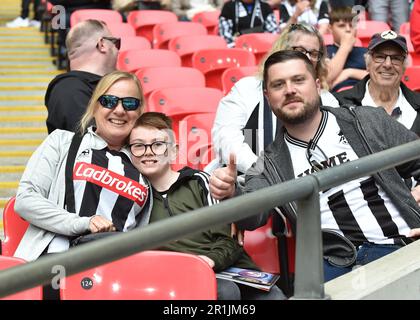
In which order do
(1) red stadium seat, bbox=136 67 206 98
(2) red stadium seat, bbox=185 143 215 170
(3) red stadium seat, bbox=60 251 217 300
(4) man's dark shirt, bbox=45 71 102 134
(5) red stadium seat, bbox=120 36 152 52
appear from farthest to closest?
(5) red stadium seat, bbox=120 36 152 52, (1) red stadium seat, bbox=136 67 206 98, (2) red stadium seat, bbox=185 143 215 170, (4) man's dark shirt, bbox=45 71 102 134, (3) red stadium seat, bbox=60 251 217 300

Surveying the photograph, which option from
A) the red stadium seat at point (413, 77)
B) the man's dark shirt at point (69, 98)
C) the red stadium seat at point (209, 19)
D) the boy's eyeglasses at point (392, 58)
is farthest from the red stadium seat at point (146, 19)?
the boy's eyeglasses at point (392, 58)

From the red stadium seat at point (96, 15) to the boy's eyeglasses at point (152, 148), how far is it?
4808 millimetres

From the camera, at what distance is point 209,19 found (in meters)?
10.9

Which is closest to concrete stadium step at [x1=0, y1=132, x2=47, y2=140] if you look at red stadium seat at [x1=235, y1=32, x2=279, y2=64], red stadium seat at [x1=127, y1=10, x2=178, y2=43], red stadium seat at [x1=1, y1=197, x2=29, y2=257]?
red stadium seat at [x1=235, y1=32, x2=279, y2=64]

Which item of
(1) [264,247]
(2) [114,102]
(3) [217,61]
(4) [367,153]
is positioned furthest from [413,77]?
(2) [114,102]

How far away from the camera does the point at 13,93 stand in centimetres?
900

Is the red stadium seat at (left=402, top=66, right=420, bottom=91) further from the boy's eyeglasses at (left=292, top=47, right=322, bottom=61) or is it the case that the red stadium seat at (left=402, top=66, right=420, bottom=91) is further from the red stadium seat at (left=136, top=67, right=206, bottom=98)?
the boy's eyeglasses at (left=292, top=47, right=322, bottom=61)

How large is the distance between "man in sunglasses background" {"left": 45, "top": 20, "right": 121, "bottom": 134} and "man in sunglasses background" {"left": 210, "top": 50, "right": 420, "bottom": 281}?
1236mm

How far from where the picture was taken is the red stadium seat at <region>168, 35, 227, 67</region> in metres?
8.59

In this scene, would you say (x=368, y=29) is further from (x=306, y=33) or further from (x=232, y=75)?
(x=306, y=33)
